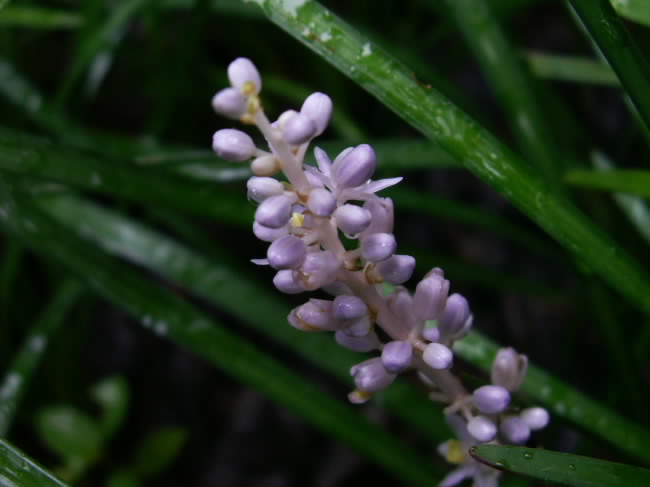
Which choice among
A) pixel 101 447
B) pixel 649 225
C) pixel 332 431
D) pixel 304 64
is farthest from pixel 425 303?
pixel 304 64

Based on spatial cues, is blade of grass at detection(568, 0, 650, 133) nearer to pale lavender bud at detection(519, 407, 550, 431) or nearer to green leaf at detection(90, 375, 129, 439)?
pale lavender bud at detection(519, 407, 550, 431)

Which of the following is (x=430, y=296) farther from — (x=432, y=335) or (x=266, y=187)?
(x=266, y=187)

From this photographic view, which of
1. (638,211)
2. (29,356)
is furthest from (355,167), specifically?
(29,356)

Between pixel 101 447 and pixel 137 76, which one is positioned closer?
pixel 101 447

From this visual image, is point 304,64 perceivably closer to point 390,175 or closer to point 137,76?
point 137,76

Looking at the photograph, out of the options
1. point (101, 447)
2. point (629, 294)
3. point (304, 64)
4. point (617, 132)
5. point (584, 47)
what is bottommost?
point (101, 447)

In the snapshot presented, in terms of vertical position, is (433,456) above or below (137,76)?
below

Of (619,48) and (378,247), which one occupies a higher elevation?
(619,48)

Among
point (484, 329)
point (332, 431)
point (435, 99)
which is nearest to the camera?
point (435, 99)
